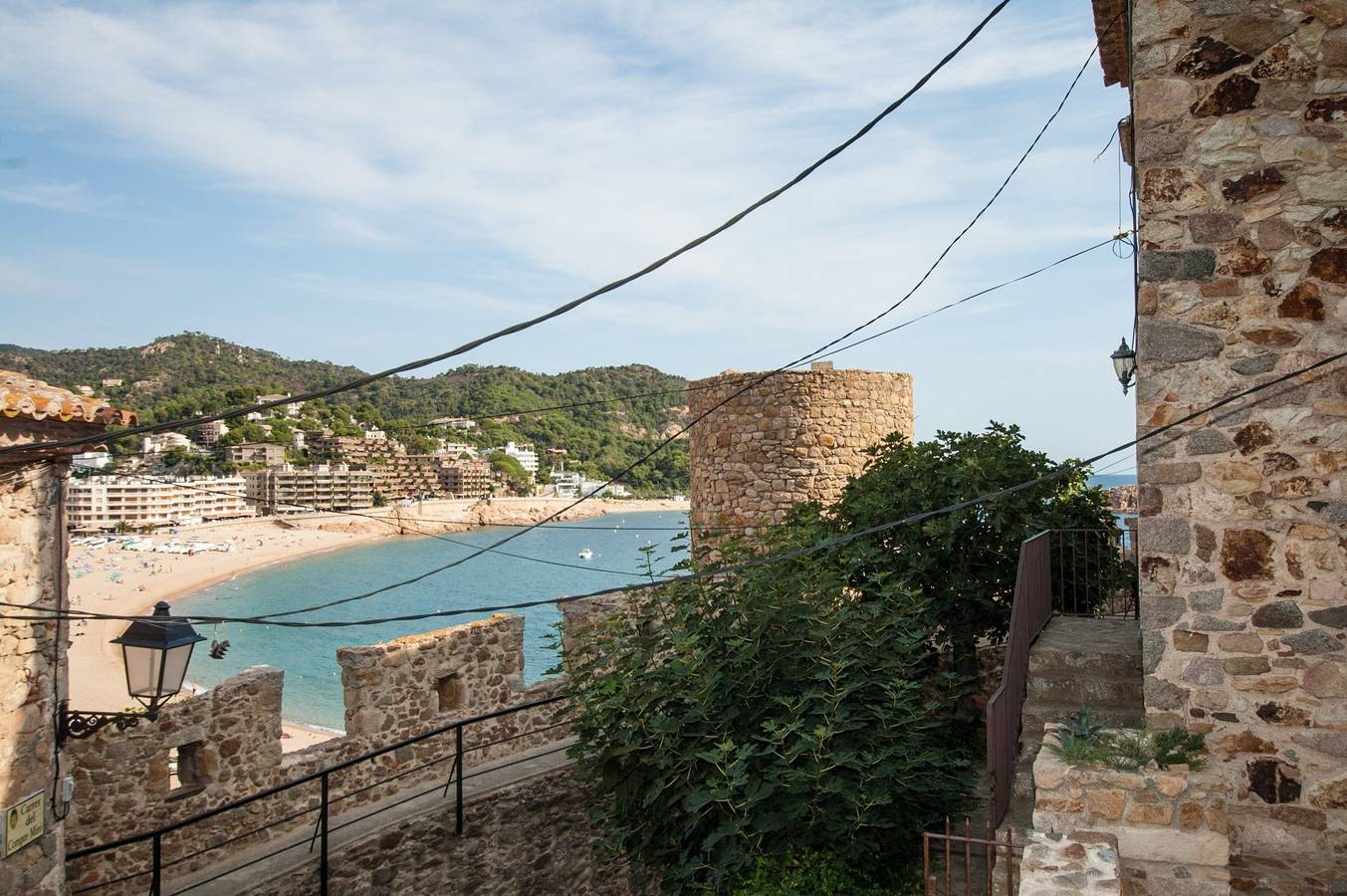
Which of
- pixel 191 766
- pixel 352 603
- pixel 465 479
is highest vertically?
pixel 465 479

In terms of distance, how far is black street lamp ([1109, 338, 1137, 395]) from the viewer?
8922 mm

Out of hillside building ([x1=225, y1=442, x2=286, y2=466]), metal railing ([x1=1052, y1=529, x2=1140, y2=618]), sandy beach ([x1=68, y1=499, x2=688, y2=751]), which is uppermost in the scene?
hillside building ([x1=225, y1=442, x2=286, y2=466])

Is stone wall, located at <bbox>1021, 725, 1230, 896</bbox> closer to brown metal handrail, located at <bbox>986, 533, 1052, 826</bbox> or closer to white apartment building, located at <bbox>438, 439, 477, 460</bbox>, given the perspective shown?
brown metal handrail, located at <bbox>986, 533, 1052, 826</bbox>

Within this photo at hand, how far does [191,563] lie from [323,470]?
97.6 ft

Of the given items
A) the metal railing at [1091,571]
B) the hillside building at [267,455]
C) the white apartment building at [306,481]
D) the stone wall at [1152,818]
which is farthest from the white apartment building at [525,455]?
the stone wall at [1152,818]

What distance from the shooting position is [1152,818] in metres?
3.89

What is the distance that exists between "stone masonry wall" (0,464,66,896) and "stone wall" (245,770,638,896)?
6.46 ft

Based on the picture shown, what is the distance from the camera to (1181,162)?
437cm

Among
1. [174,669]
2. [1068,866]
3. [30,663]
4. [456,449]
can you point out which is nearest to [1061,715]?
[1068,866]

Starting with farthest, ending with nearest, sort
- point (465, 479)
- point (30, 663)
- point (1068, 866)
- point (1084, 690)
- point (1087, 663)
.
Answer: point (465, 479)
point (1087, 663)
point (1084, 690)
point (30, 663)
point (1068, 866)

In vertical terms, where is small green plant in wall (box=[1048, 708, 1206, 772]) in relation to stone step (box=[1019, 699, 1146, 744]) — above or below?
above

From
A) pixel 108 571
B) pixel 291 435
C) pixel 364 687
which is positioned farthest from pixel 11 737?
pixel 108 571

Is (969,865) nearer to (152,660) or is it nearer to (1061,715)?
(1061,715)

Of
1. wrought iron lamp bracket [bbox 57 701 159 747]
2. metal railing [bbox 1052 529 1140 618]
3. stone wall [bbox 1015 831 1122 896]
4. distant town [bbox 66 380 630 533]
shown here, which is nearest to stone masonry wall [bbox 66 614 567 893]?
wrought iron lamp bracket [bbox 57 701 159 747]
